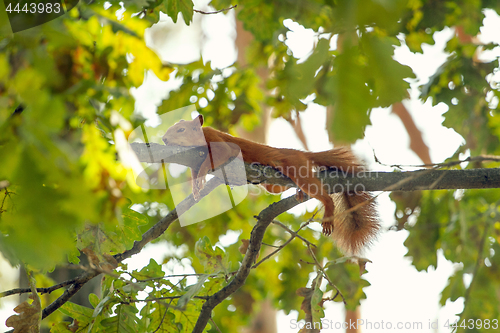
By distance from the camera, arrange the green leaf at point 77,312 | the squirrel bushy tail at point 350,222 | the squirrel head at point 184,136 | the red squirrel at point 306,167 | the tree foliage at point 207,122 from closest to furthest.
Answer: the tree foliage at point 207,122, the green leaf at point 77,312, the red squirrel at point 306,167, the squirrel bushy tail at point 350,222, the squirrel head at point 184,136

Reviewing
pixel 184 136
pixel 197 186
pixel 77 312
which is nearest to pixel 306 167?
pixel 197 186

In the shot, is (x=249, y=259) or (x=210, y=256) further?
(x=210, y=256)

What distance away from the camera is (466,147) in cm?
231

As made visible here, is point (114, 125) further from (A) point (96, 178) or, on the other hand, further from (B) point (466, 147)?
(B) point (466, 147)

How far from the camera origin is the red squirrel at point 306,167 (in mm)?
1645

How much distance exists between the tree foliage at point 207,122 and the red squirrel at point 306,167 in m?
0.22

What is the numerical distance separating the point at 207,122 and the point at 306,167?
5.63 feet

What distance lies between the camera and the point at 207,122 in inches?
126

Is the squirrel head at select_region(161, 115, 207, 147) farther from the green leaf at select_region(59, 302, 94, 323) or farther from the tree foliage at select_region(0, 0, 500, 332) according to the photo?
the green leaf at select_region(59, 302, 94, 323)

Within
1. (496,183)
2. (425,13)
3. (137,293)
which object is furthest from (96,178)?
(425,13)

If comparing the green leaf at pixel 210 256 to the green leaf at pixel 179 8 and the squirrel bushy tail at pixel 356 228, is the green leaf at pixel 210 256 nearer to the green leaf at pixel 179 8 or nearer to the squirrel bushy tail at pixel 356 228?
the squirrel bushy tail at pixel 356 228

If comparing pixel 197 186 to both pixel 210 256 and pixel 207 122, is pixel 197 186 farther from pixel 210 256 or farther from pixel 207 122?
pixel 207 122

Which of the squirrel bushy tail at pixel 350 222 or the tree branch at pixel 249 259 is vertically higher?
the squirrel bushy tail at pixel 350 222

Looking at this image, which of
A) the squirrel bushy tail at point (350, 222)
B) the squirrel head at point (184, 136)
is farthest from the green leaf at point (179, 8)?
the squirrel bushy tail at point (350, 222)
